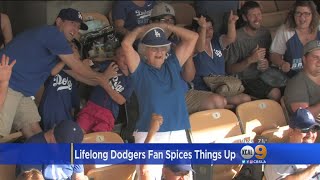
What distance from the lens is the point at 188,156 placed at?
4109mm

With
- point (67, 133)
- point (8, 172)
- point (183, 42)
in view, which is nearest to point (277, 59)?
point (183, 42)

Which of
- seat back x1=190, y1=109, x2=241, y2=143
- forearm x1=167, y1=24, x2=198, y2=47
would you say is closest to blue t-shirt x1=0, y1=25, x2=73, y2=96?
forearm x1=167, y1=24, x2=198, y2=47

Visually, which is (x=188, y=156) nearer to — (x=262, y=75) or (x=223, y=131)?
(x=223, y=131)

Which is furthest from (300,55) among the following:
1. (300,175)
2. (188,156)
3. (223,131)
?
(188,156)

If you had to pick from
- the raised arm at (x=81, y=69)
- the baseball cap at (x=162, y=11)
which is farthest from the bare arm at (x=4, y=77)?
the baseball cap at (x=162, y=11)

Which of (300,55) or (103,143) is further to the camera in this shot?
(300,55)

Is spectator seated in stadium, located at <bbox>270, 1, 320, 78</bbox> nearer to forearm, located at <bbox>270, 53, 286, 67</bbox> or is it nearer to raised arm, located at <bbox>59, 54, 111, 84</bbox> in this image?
forearm, located at <bbox>270, 53, 286, 67</bbox>

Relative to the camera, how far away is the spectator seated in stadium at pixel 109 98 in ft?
16.5

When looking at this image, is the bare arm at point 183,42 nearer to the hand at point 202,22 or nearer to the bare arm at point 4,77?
the hand at point 202,22

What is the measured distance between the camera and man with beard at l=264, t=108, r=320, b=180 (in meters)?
4.26

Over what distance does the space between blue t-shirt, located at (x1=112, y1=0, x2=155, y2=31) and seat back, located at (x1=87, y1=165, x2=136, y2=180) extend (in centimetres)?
206

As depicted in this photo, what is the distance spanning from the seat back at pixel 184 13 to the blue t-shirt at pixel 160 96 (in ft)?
8.15

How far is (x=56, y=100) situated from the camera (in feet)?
16.4

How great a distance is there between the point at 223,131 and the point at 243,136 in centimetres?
29
